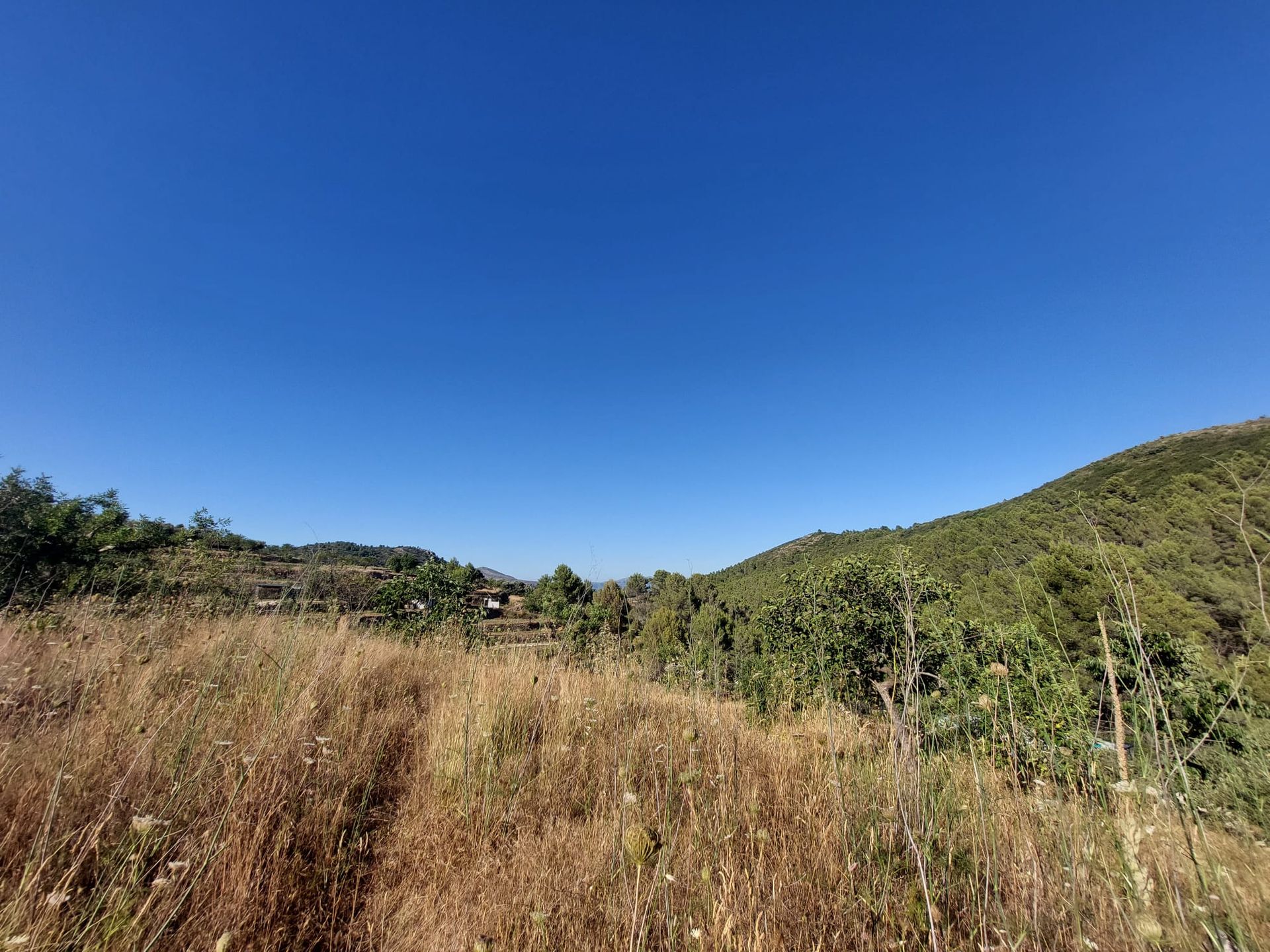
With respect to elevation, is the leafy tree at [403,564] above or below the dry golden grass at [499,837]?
above

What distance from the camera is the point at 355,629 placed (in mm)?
5344

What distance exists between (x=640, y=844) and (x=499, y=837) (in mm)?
1390

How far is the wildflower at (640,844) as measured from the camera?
1113mm

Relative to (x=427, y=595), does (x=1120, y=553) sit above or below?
above

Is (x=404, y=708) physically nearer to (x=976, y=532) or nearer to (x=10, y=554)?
(x=10, y=554)

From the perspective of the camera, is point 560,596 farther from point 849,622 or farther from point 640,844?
point 640,844

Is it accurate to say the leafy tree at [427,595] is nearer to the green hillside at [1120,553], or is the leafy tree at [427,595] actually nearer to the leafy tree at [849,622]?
the leafy tree at [849,622]

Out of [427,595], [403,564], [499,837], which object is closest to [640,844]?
[499,837]

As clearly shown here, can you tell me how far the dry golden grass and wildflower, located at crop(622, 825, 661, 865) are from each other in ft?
0.30

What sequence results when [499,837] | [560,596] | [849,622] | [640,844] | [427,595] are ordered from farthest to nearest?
[560,596] → [427,595] → [849,622] → [499,837] → [640,844]

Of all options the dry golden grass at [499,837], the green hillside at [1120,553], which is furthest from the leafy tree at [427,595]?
the green hillside at [1120,553]

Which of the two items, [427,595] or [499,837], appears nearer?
[499,837]

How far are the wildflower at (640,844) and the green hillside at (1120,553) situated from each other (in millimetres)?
1136

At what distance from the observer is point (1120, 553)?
3.99 ft
